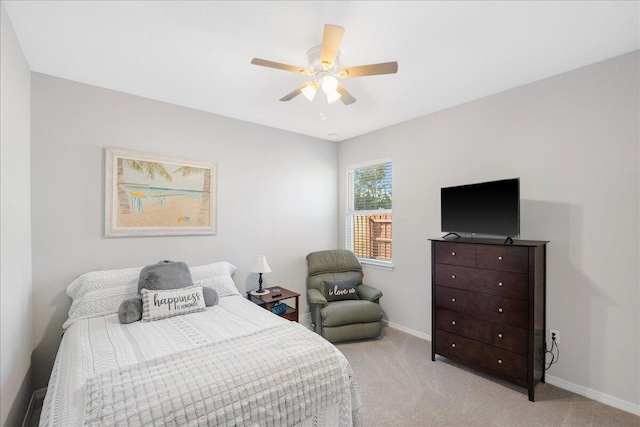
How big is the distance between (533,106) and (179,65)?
10.0 feet

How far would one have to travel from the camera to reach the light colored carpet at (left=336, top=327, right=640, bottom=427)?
6.73 ft

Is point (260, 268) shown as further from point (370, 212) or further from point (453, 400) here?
point (453, 400)

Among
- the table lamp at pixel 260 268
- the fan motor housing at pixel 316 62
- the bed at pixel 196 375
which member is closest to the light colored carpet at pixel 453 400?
the bed at pixel 196 375

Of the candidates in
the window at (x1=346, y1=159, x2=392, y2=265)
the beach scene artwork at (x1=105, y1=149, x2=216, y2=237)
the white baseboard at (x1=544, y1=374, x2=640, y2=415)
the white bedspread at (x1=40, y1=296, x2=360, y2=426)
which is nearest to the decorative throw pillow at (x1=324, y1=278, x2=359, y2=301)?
the window at (x1=346, y1=159, x2=392, y2=265)

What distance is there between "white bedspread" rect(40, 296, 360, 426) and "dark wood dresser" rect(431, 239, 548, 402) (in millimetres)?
1476

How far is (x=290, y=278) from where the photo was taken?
12.7 ft

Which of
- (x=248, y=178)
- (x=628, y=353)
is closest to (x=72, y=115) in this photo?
(x=248, y=178)

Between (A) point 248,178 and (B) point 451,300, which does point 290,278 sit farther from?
(B) point 451,300

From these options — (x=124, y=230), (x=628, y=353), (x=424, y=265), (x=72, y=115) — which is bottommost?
(x=628, y=353)

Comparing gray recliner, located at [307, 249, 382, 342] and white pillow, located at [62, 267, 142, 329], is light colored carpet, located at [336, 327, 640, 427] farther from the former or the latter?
white pillow, located at [62, 267, 142, 329]

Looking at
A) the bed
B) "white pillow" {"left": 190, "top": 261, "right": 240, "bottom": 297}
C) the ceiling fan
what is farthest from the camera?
Answer: "white pillow" {"left": 190, "top": 261, "right": 240, "bottom": 297}

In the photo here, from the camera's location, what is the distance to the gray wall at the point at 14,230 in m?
1.63

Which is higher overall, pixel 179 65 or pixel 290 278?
pixel 179 65

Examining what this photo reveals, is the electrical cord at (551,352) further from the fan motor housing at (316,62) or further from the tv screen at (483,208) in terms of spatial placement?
the fan motor housing at (316,62)
